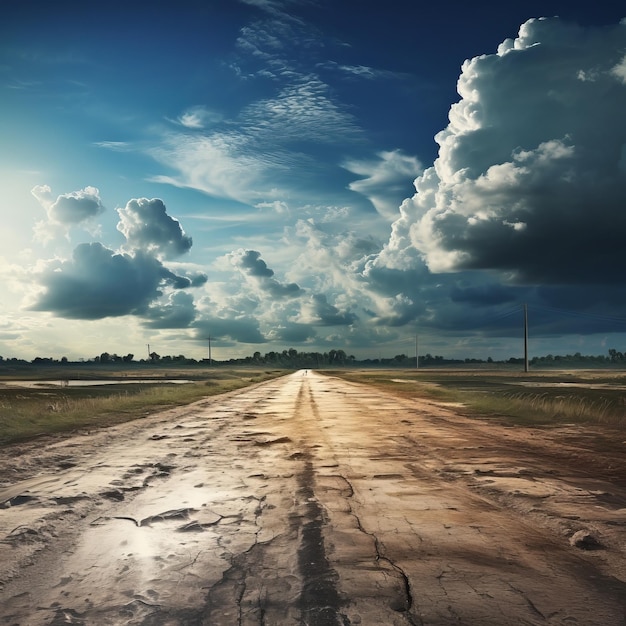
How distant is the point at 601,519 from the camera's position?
20.5 ft

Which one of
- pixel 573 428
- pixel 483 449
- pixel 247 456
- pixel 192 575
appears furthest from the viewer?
pixel 573 428

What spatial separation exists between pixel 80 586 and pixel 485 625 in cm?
303

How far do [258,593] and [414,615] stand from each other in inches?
45.1

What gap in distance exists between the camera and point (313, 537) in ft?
18.0

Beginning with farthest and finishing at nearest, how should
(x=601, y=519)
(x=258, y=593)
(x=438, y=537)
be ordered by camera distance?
(x=601, y=519) → (x=438, y=537) → (x=258, y=593)

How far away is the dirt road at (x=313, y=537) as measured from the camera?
3.86 metres

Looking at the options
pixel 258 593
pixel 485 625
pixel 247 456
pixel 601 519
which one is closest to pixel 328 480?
pixel 247 456

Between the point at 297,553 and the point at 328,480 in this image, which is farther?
the point at 328,480

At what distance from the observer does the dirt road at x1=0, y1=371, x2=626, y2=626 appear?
12.6 feet

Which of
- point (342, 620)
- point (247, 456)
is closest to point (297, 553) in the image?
point (342, 620)

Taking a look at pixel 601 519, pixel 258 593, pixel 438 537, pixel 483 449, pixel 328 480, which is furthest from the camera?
pixel 483 449

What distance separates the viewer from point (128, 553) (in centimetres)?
509

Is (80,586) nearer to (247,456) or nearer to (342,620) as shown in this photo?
(342,620)

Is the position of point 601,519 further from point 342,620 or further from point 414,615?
point 342,620
